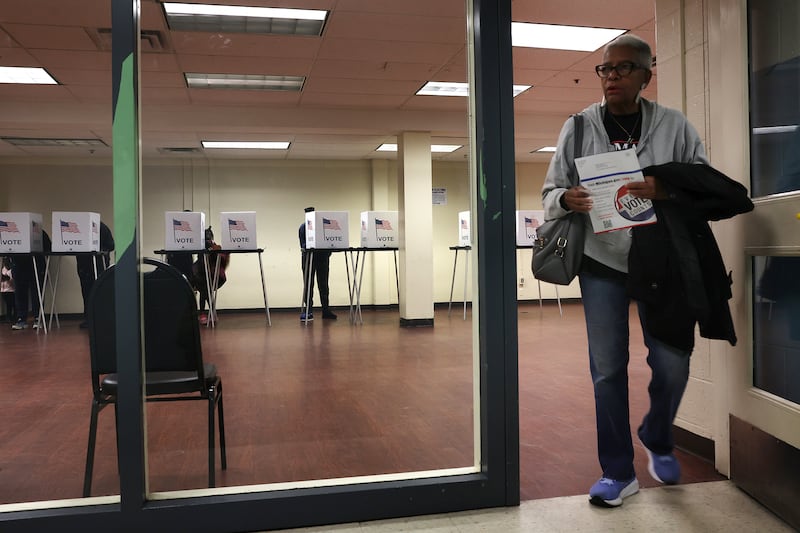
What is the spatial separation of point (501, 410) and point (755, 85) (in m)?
1.41

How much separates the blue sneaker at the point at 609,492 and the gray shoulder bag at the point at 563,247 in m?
0.70

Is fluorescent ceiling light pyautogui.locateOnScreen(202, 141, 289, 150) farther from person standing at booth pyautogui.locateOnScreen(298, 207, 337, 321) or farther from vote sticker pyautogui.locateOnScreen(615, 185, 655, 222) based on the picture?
vote sticker pyautogui.locateOnScreen(615, 185, 655, 222)

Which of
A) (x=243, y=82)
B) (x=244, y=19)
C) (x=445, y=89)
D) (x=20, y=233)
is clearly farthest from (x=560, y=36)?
(x=20, y=233)

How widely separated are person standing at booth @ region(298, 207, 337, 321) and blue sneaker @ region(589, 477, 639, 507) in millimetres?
1176

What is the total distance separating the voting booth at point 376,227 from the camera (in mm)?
2420

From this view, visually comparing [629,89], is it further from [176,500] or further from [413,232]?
[176,500]

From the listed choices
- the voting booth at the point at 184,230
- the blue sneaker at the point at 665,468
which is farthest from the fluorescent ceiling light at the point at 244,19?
→ the blue sneaker at the point at 665,468

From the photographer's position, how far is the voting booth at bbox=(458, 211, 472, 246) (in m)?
2.14

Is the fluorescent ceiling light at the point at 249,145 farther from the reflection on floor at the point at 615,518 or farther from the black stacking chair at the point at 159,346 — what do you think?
the reflection on floor at the point at 615,518

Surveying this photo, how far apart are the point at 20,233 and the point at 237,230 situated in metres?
0.68

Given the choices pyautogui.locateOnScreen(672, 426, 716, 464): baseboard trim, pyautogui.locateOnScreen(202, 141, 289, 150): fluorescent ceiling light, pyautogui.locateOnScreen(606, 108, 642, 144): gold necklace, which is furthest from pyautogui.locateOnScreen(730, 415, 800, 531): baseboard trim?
pyautogui.locateOnScreen(202, 141, 289, 150): fluorescent ceiling light

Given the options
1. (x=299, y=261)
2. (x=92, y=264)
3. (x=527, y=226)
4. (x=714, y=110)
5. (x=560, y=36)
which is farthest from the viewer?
(x=560, y=36)

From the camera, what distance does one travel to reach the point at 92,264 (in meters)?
1.94

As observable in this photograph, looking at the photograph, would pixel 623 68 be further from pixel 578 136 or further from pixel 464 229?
pixel 464 229
